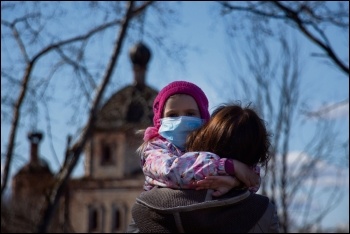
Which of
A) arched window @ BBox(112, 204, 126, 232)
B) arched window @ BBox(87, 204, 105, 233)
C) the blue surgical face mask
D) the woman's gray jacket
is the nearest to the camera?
A: the woman's gray jacket

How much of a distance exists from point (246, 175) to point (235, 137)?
0.13 m

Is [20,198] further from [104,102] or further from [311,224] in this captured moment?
[104,102]

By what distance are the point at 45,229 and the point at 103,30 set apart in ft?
11.6

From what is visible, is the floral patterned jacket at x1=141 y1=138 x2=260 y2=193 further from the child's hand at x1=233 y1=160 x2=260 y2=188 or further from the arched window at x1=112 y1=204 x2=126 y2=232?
the arched window at x1=112 y1=204 x2=126 y2=232

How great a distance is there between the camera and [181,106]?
298cm

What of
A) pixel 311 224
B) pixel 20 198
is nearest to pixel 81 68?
pixel 311 224

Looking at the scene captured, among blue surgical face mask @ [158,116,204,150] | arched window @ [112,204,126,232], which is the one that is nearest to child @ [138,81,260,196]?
blue surgical face mask @ [158,116,204,150]

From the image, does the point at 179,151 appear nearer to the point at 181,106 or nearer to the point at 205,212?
the point at 181,106

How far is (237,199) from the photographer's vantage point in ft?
8.56

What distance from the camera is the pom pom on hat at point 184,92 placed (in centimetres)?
300

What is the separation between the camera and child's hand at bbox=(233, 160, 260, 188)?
8.71 feet

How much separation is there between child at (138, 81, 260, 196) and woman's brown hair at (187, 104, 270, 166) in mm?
39

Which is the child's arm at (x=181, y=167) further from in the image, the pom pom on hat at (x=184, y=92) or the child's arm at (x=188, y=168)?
the pom pom on hat at (x=184, y=92)

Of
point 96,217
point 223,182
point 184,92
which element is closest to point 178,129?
point 184,92
